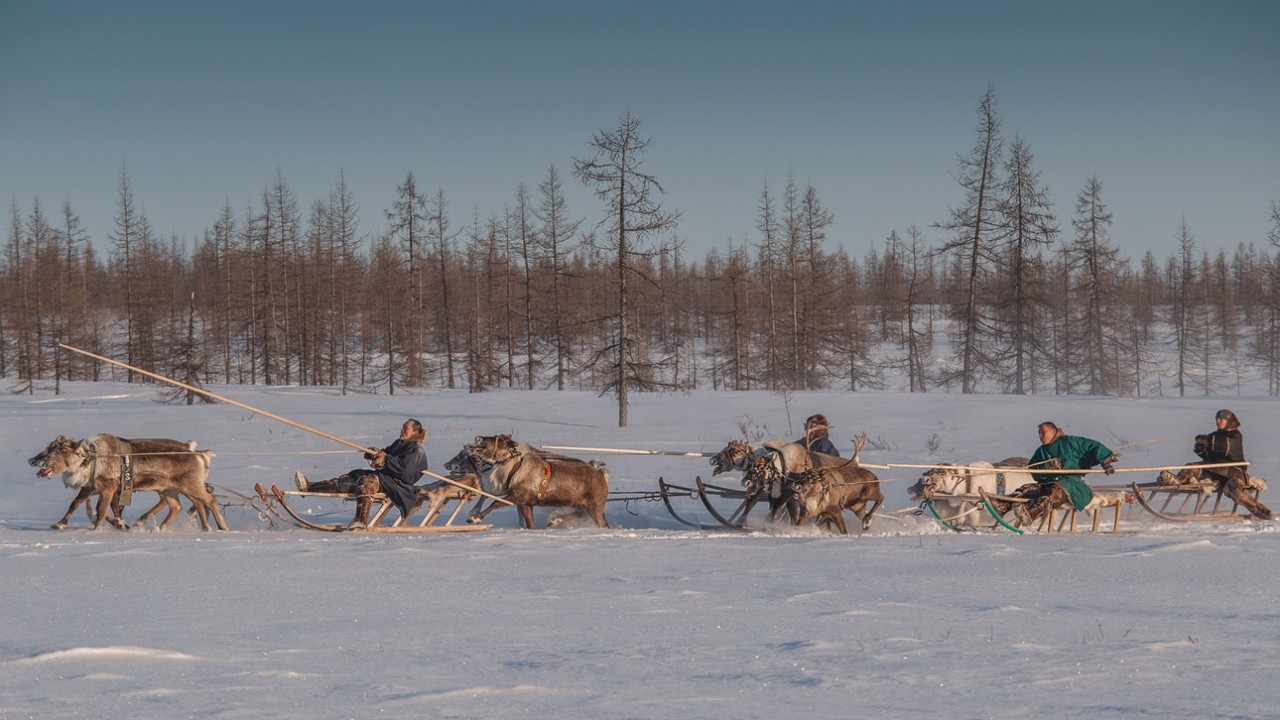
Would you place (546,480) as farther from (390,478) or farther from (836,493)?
(836,493)

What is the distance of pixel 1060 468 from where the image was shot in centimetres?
1163

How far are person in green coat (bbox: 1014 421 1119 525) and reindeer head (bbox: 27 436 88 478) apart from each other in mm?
9978

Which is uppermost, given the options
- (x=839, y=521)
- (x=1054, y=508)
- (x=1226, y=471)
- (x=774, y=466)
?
(x=774, y=466)

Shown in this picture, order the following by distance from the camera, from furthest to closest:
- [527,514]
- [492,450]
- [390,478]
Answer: [527,514]
[390,478]
[492,450]

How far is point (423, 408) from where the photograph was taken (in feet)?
94.0

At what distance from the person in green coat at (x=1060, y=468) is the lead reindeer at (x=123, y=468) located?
8935mm

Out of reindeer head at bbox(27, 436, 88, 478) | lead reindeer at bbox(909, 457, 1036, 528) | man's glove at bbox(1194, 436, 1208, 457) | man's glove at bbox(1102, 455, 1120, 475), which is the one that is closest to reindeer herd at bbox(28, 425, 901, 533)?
reindeer head at bbox(27, 436, 88, 478)

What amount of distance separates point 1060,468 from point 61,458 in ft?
34.8

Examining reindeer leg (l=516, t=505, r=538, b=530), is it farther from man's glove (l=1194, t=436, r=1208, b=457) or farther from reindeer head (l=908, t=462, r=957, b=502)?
man's glove (l=1194, t=436, r=1208, b=457)

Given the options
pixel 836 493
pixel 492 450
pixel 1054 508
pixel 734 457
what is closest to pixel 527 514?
pixel 492 450

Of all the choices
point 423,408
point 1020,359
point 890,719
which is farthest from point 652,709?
point 1020,359

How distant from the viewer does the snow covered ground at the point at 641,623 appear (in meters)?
4.84

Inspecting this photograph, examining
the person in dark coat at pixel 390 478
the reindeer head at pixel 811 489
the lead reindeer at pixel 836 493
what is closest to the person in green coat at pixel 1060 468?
the lead reindeer at pixel 836 493

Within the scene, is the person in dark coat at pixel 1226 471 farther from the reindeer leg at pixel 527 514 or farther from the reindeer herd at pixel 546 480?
the reindeer leg at pixel 527 514
